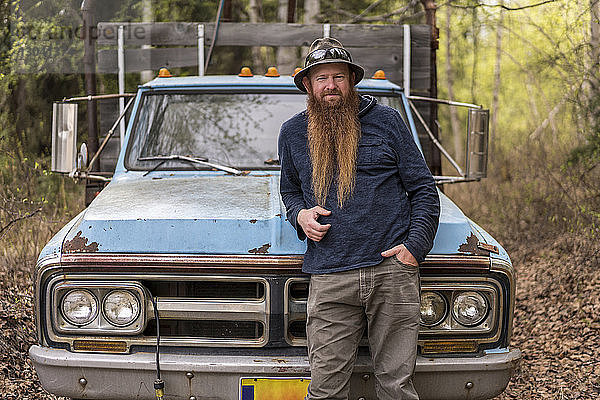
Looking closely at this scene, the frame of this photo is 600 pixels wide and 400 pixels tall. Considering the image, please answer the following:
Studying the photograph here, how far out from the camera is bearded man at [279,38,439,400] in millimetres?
2936

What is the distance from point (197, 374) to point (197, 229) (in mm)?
631

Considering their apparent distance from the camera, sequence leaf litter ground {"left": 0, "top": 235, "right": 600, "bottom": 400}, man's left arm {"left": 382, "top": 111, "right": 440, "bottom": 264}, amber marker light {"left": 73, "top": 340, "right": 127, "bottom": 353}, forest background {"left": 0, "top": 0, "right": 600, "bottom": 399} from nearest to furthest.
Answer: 1. man's left arm {"left": 382, "top": 111, "right": 440, "bottom": 264}
2. amber marker light {"left": 73, "top": 340, "right": 127, "bottom": 353}
3. leaf litter ground {"left": 0, "top": 235, "right": 600, "bottom": 400}
4. forest background {"left": 0, "top": 0, "right": 600, "bottom": 399}

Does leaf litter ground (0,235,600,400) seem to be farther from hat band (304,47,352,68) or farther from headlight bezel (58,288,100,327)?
hat band (304,47,352,68)

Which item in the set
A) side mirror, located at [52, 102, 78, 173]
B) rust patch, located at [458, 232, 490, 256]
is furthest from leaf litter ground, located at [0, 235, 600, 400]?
rust patch, located at [458, 232, 490, 256]

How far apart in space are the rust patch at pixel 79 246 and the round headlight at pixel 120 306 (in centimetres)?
22

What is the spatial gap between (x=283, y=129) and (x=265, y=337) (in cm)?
95

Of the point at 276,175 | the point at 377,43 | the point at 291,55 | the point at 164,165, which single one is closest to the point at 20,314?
the point at 164,165

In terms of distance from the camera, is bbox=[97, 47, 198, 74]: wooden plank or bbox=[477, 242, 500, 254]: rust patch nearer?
bbox=[477, 242, 500, 254]: rust patch

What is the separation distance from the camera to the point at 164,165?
4.28 m

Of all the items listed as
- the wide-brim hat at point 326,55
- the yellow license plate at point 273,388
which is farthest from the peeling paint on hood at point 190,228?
the wide-brim hat at point 326,55

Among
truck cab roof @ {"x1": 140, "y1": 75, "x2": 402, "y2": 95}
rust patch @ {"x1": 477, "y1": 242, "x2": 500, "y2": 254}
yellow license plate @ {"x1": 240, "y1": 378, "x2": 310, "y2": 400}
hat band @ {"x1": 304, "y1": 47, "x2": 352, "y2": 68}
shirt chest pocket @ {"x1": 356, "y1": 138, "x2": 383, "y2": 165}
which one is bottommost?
yellow license plate @ {"x1": 240, "y1": 378, "x2": 310, "y2": 400}

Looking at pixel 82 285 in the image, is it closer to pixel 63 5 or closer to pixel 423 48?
pixel 423 48

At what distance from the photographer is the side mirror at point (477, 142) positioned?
14.3 ft

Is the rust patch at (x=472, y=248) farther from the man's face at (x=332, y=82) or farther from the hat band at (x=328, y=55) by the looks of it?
the hat band at (x=328, y=55)
